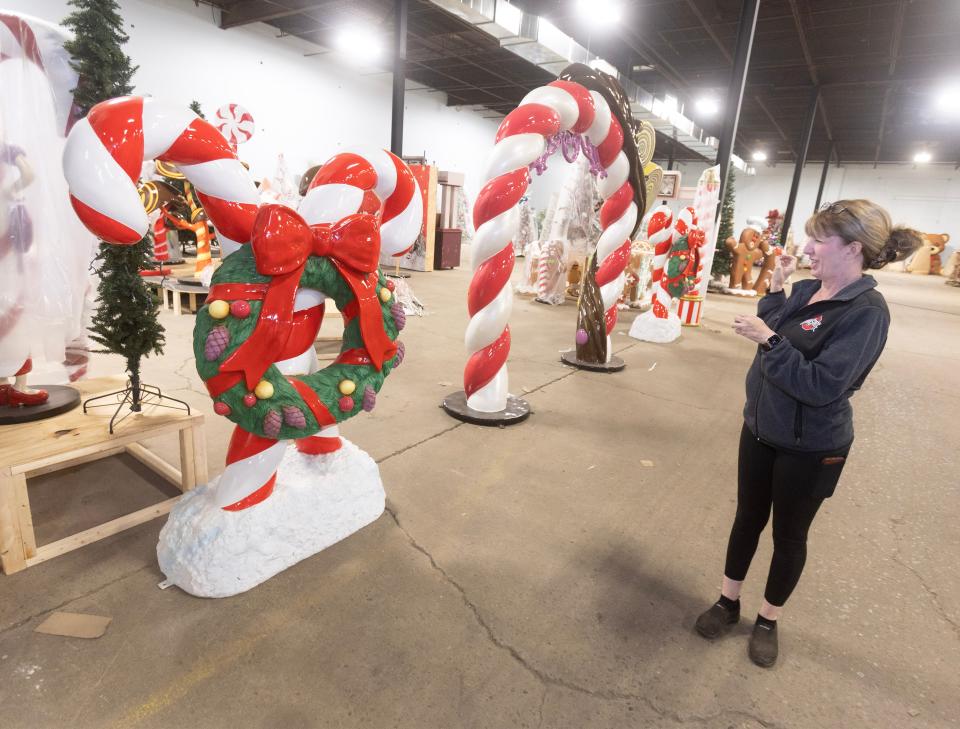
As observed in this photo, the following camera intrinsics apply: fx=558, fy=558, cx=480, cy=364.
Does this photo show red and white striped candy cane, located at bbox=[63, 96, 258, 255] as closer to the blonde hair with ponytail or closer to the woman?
the woman

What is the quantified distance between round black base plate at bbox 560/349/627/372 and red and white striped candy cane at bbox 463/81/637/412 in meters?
1.42

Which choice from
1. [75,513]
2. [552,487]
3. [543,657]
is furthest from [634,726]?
[75,513]

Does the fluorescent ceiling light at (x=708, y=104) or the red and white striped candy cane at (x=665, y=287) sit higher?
the fluorescent ceiling light at (x=708, y=104)

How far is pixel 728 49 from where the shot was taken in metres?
10.0

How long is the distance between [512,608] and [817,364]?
4.06 feet

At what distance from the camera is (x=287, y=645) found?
1.70 meters

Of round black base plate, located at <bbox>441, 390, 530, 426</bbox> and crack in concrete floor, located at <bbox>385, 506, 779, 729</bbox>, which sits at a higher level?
round black base plate, located at <bbox>441, 390, 530, 426</bbox>

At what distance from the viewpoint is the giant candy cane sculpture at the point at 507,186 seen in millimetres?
3311

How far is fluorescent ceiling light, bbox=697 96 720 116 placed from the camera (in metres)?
13.6

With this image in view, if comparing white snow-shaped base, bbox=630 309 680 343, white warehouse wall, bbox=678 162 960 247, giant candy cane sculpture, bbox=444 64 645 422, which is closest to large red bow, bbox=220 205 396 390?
giant candy cane sculpture, bbox=444 64 645 422

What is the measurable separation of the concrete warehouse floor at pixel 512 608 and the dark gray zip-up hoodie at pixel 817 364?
778 millimetres

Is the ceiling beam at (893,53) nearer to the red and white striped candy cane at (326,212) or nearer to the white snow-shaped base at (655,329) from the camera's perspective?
the white snow-shaped base at (655,329)

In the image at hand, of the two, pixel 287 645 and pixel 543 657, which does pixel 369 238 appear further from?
pixel 543 657

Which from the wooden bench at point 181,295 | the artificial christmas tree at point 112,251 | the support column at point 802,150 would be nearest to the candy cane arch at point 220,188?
the artificial christmas tree at point 112,251
